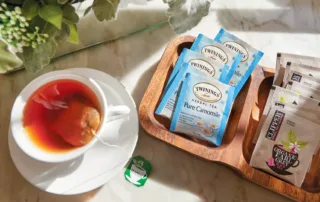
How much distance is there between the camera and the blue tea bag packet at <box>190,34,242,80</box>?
0.75m

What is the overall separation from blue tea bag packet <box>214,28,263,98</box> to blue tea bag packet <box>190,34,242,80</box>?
0.04 feet

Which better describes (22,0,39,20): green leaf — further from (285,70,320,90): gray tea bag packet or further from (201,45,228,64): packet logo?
(285,70,320,90): gray tea bag packet

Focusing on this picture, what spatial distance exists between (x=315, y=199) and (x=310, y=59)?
0.27m

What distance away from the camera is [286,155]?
69 cm

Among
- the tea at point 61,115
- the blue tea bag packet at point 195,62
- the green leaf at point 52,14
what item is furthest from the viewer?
the blue tea bag packet at point 195,62

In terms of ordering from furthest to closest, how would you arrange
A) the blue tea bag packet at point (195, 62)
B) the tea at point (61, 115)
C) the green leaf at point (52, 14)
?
the blue tea bag packet at point (195, 62)
the tea at point (61, 115)
the green leaf at point (52, 14)

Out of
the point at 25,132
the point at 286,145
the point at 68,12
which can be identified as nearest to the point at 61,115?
the point at 25,132

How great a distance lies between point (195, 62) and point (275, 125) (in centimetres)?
18

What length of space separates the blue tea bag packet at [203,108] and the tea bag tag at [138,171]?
82 mm

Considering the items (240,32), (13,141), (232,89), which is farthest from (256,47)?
(13,141)

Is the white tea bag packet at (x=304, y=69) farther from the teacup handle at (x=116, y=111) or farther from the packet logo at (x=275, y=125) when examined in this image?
the teacup handle at (x=116, y=111)

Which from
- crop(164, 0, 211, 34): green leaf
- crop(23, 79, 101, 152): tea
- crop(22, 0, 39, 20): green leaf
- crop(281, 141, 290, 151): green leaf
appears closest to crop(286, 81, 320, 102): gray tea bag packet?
crop(281, 141, 290, 151): green leaf

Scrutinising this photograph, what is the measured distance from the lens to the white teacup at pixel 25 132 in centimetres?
60

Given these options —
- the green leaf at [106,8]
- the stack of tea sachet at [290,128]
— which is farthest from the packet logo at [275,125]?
the green leaf at [106,8]
